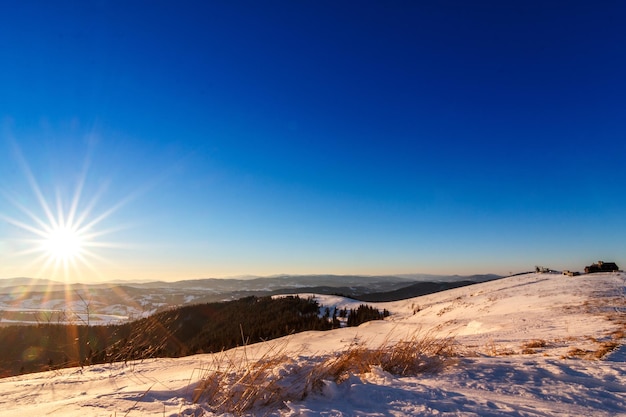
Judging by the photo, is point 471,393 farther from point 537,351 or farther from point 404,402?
point 537,351

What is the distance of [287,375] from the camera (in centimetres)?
287

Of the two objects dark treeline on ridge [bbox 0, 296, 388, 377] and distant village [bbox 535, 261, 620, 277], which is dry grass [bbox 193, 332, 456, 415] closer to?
dark treeline on ridge [bbox 0, 296, 388, 377]

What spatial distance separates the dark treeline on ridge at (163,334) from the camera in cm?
517

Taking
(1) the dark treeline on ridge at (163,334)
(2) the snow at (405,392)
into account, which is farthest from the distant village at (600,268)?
(2) the snow at (405,392)

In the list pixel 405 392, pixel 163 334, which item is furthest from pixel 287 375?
pixel 163 334

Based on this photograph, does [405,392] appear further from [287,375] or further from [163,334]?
[163,334]

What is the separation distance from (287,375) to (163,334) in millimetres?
4507

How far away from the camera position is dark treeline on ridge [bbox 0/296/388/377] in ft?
17.0

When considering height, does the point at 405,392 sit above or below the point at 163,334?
above

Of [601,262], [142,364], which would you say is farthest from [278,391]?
[601,262]

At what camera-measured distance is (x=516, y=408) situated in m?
2.12

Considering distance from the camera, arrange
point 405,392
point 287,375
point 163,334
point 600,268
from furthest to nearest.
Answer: point 600,268 < point 163,334 < point 287,375 < point 405,392

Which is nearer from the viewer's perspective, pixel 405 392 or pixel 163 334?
pixel 405 392

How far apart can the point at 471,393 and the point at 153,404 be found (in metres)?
2.48
